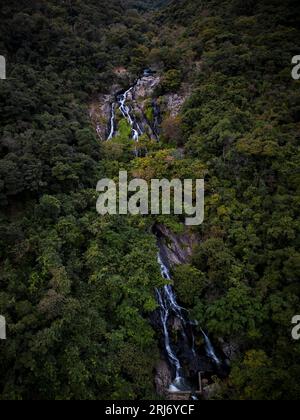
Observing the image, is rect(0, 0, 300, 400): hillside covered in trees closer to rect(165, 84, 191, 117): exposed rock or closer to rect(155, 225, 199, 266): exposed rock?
rect(165, 84, 191, 117): exposed rock

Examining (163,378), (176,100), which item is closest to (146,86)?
(176,100)

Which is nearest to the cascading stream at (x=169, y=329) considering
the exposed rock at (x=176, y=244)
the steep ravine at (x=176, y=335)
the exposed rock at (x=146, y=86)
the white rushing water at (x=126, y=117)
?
the steep ravine at (x=176, y=335)

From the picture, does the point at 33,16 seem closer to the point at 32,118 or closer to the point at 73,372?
the point at 32,118

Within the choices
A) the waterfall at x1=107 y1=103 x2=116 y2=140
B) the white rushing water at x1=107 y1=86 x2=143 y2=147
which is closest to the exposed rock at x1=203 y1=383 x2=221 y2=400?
the white rushing water at x1=107 y1=86 x2=143 y2=147

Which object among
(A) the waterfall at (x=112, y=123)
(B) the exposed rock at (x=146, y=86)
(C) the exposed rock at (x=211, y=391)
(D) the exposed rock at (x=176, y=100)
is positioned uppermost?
(B) the exposed rock at (x=146, y=86)

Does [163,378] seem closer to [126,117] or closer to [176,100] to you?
[126,117]

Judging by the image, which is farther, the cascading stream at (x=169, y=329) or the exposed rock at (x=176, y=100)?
the exposed rock at (x=176, y=100)

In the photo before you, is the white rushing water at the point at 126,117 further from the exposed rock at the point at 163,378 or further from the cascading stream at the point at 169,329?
the exposed rock at the point at 163,378
